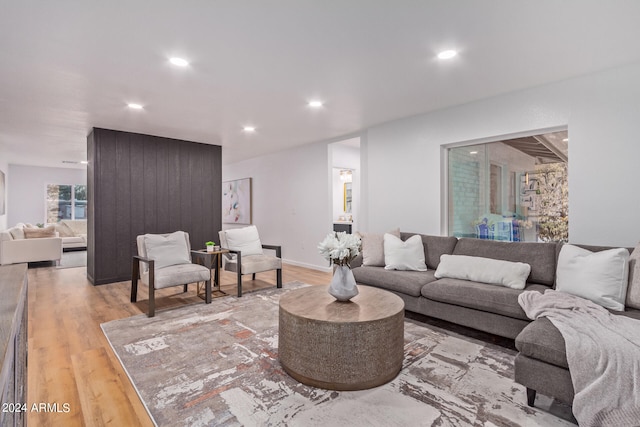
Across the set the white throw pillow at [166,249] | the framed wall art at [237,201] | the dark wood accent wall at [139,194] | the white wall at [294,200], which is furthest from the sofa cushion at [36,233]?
the white throw pillow at [166,249]

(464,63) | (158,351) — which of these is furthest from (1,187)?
(464,63)

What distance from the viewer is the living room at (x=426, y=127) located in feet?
7.34

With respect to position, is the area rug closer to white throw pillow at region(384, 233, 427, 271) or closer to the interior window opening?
white throw pillow at region(384, 233, 427, 271)

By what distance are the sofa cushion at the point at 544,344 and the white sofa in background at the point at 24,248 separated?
8002 millimetres

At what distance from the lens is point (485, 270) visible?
303cm

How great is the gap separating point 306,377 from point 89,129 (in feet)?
16.8

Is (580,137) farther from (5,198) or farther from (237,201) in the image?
(5,198)

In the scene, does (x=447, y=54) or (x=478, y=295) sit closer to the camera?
(x=447, y=54)

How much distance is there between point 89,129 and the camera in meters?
5.03

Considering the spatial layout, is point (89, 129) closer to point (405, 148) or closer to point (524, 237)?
point (405, 148)

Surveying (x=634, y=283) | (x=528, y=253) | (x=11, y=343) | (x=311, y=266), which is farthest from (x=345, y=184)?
(x=11, y=343)

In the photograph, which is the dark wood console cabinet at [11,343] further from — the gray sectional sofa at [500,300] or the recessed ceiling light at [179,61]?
the gray sectional sofa at [500,300]

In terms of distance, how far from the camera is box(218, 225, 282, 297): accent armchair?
14.4ft

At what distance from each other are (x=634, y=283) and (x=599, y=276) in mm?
207
